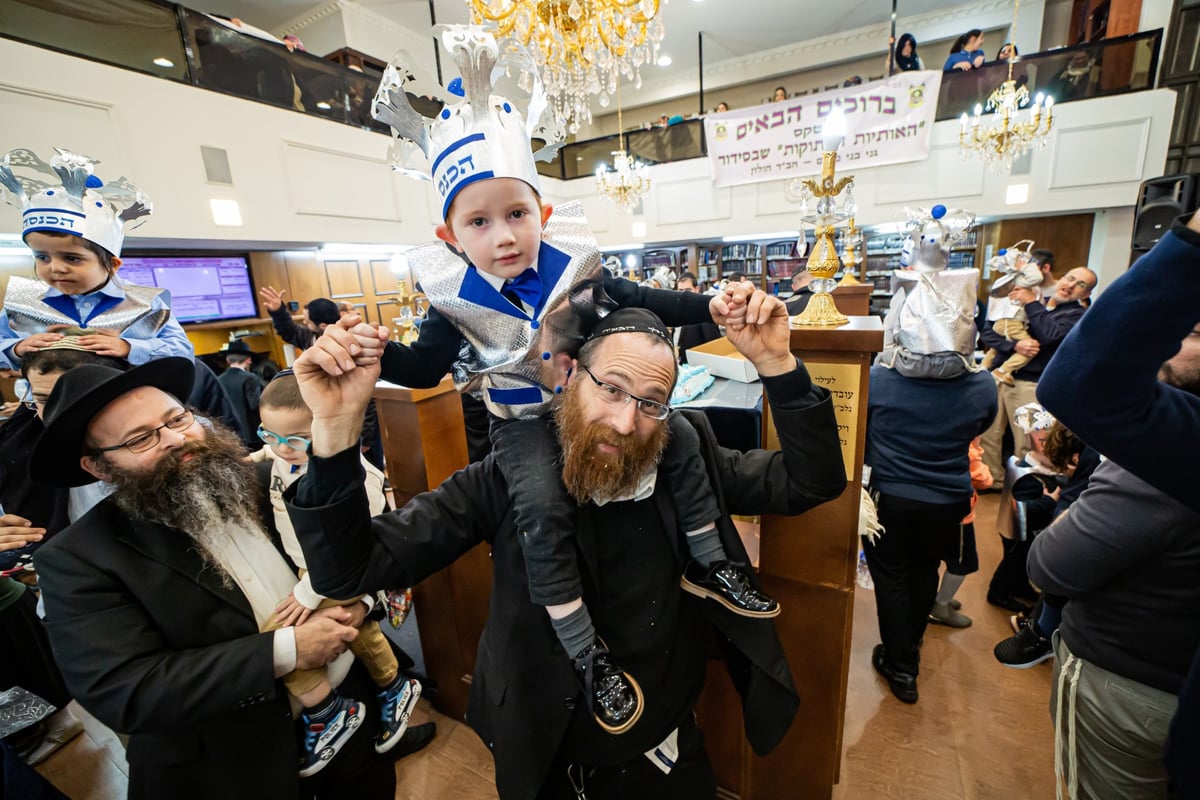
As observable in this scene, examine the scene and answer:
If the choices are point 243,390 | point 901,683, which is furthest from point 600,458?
point 243,390

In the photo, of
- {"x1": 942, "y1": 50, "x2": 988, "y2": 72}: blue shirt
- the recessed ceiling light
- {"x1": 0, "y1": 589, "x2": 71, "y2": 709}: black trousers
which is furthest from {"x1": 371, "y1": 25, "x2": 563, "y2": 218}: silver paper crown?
{"x1": 942, "y1": 50, "x2": 988, "y2": 72}: blue shirt

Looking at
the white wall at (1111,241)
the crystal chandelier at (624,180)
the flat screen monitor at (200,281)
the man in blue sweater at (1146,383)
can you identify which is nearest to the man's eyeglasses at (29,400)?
the man in blue sweater at (1146,383)

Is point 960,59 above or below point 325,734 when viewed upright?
above

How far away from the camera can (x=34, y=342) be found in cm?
148

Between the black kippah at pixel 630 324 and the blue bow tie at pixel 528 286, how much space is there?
16 centimetres

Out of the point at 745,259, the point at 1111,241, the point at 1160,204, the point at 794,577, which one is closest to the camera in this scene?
the point at 794,577

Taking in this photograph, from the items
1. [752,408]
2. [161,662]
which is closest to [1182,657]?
[752,408]

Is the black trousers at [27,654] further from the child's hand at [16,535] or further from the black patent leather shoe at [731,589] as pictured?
the black patent leather shoe at [731,589]

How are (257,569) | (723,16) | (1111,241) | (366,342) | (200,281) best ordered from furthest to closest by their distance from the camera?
(723,16) < (1111,241) < (200,281) < (257,569) < (366,342)

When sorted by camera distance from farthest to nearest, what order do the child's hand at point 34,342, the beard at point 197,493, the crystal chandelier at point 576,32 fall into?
the crystal chandelier at point 576,32 → the child's hand at point 34,342 → the beard at point 197,493

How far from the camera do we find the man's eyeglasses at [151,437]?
1.02 metres

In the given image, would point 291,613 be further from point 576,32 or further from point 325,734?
point 576,32

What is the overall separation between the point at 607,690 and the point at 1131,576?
1.16 metres

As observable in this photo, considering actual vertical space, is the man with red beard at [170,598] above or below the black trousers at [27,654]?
above
